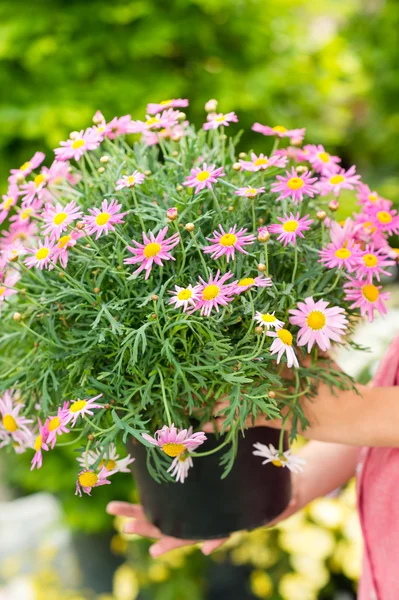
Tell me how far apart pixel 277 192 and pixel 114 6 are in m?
1.15

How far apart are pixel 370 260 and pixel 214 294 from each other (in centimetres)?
17

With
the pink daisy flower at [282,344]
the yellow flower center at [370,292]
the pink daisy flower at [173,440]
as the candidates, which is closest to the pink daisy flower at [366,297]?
the yellow flower center at [370,292]

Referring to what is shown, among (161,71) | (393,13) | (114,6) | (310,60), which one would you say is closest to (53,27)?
(114,6)

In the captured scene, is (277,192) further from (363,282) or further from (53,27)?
(53,27)

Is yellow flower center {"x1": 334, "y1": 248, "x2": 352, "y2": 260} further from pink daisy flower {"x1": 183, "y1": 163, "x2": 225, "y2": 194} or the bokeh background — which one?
the bokeh background

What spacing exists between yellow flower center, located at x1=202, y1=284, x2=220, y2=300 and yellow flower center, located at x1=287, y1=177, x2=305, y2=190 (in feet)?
0.47

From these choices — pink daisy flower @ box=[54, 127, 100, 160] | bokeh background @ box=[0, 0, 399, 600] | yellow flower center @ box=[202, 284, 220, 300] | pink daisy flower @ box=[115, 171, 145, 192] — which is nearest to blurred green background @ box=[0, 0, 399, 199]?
bokeh background @ box=[0, 0, 399, 600]

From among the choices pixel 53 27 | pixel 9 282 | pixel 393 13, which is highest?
pixel 393 13

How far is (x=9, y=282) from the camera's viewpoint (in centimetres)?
65

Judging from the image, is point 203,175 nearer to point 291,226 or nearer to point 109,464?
point 291,226

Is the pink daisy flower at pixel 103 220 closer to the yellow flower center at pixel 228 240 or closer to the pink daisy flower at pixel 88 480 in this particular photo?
the yellow flower center at pixel 228 240

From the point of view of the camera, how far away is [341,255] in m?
0.61

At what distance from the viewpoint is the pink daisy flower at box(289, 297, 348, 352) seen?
1.87 ft

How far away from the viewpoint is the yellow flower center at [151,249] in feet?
1.87
